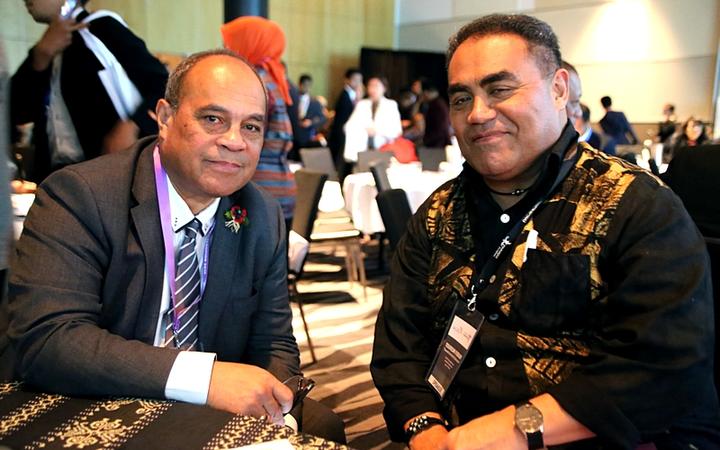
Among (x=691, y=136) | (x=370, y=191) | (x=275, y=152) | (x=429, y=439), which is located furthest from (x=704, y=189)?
(x=691, y=136)

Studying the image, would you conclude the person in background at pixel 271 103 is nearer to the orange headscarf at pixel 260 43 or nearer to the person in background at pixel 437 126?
the orange headscarf at pixel 260 43

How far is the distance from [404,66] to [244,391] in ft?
45.2

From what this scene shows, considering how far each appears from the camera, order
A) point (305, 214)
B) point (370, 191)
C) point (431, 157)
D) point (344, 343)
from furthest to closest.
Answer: point (431, 157) → point (370, 191) → point (344, 343) → point (305, 214)

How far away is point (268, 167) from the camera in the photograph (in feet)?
11.4

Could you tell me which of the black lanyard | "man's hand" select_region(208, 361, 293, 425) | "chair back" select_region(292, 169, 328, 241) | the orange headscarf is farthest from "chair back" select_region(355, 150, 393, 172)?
"man's hand" select_region(208, 361, 293, 425)

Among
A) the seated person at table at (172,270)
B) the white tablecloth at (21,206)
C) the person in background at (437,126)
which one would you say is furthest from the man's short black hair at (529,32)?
the person in background at (437,126)

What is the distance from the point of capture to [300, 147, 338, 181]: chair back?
605cm

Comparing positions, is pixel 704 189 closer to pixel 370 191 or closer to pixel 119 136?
pixel 119 136

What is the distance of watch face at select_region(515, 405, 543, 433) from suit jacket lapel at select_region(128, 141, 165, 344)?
0.81 meters

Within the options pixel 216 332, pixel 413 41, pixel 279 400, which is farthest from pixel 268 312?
pixel 413 41

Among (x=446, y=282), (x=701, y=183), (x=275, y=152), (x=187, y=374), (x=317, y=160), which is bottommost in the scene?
(x=317, y=160)

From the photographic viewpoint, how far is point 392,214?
2.56 meters

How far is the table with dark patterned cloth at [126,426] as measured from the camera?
0.93 metres

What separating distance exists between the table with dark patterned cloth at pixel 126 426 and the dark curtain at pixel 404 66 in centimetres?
1343
